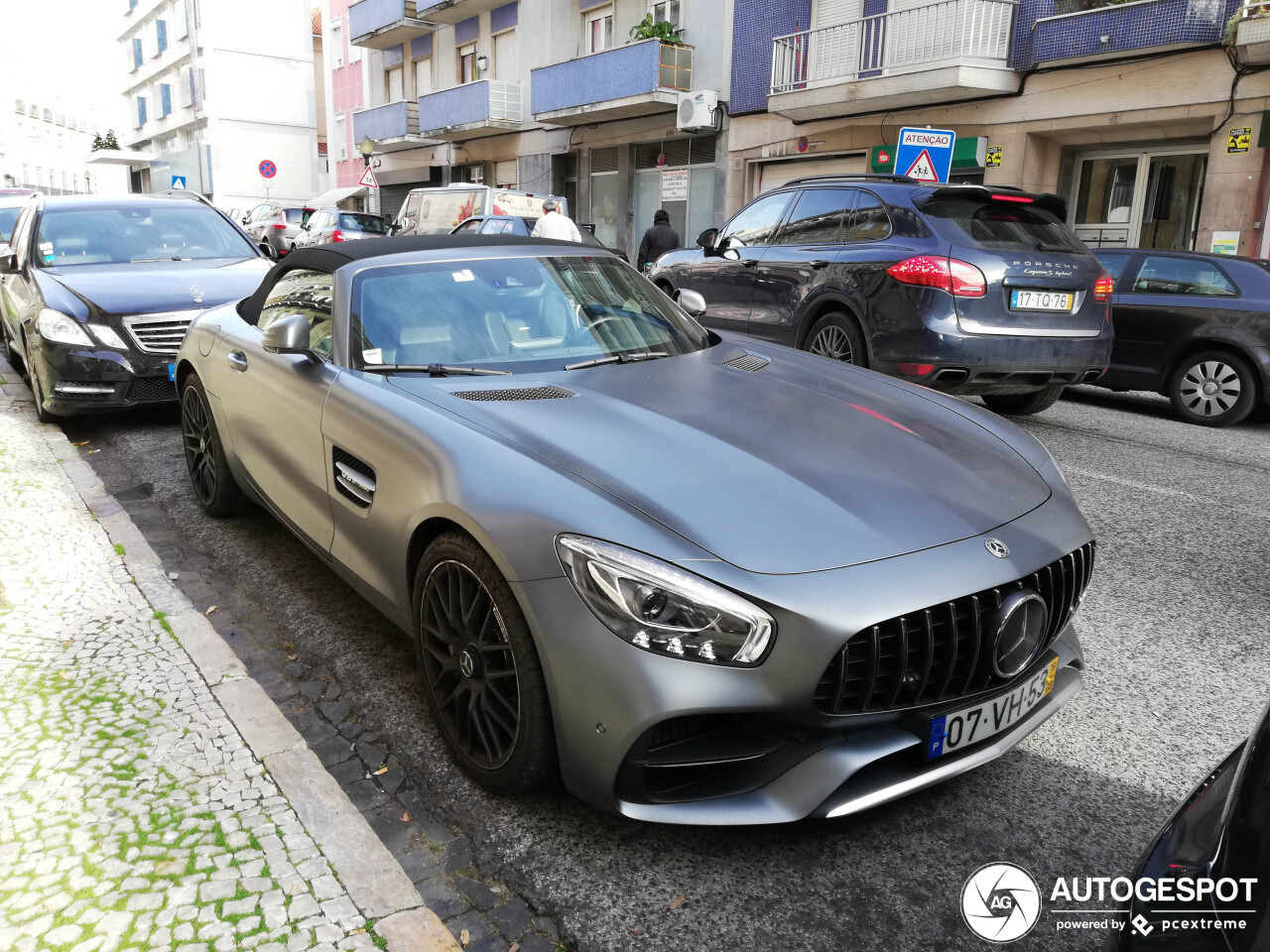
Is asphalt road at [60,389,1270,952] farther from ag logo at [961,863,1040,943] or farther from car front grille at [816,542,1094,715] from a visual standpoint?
car front grille at [816,542,1094,715]

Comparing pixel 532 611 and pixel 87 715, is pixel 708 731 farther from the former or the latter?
pixel 87 715

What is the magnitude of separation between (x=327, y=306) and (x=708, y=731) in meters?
2.34

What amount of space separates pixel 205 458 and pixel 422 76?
110 feet

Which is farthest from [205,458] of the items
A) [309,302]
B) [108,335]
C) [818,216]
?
[818,216]

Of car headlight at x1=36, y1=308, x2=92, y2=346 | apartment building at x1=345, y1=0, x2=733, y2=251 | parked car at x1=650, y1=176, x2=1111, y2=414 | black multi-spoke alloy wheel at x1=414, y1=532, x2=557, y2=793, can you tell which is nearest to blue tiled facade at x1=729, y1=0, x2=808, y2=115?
apartment building at x1=345, y1=0, x2=733, y2=251

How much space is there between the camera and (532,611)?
2.39 metres

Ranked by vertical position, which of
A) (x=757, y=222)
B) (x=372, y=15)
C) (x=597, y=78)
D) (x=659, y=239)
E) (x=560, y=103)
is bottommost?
(x=659, y=239)

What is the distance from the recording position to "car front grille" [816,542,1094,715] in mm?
2230

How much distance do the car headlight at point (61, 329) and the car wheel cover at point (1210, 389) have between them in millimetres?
8854

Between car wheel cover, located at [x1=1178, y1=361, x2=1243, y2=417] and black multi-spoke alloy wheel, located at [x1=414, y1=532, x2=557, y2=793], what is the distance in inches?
327

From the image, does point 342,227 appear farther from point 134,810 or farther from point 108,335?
point 134,810

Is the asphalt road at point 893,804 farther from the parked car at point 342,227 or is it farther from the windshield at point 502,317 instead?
the parked car at point 342,227

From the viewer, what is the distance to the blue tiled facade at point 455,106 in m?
29.2

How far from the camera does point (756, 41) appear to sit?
2172 cm
